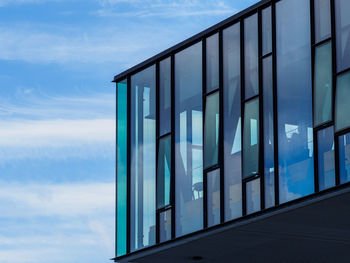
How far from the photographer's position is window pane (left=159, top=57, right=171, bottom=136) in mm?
29734

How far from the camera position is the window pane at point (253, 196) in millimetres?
26156

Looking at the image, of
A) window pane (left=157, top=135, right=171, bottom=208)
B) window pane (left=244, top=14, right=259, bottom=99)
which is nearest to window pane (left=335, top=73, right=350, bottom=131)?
window pane (left=244, top=14, right=259, bottom=99)

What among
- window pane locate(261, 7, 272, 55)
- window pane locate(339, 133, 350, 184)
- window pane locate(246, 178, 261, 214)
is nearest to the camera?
window pane locate(339, 133, 350, 184)

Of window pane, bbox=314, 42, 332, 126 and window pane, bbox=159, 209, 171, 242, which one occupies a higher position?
window pane, bbox=314, 42, 332, 126

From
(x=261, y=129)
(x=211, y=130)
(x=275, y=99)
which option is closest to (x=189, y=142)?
(x=211, y=130)

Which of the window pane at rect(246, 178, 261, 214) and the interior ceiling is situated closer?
the interior ceiling

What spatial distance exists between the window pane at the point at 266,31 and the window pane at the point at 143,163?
4730mm

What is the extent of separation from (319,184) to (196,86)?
5.76 meters

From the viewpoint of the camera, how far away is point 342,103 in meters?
24.3

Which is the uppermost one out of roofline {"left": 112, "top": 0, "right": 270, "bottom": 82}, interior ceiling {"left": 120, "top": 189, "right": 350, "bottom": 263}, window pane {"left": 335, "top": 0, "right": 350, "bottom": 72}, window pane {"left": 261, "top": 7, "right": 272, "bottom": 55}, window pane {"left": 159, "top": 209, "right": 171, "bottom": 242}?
roofline {"left": 112, "top": 0, "right": 270, "bottom": 82}

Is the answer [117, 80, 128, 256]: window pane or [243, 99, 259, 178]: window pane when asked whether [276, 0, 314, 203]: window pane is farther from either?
[117, 80, 128, 256]: window pane

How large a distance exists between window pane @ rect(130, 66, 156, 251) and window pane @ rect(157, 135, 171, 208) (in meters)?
0.29

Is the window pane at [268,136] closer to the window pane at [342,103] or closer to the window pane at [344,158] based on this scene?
the window pane at [342,103]

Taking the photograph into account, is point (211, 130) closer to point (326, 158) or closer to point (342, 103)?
point (326, 158)
